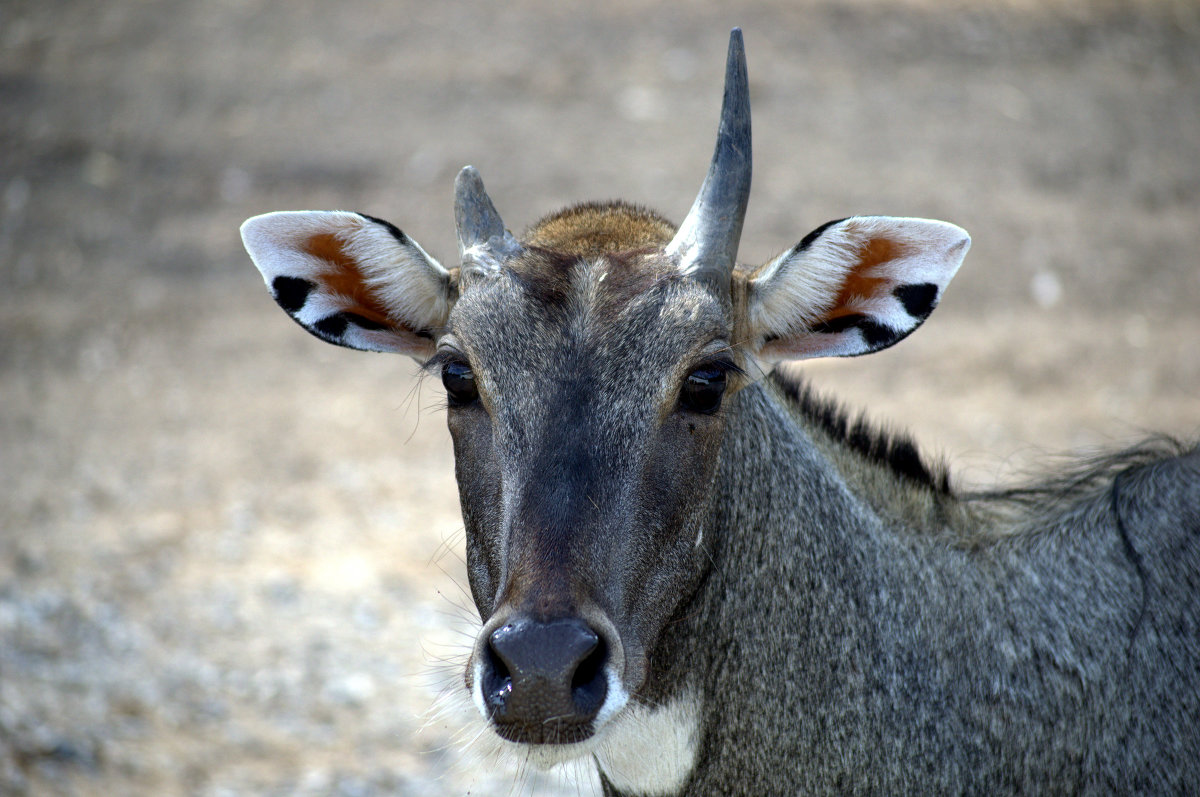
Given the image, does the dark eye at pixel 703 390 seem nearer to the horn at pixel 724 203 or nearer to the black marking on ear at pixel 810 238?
the horn at pixel 724 203

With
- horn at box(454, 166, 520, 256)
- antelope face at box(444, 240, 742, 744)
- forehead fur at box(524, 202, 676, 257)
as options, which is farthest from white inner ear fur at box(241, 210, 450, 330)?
forehead fur at box(524, 202, 676, 257)

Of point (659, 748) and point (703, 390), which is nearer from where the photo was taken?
point (703, 390)

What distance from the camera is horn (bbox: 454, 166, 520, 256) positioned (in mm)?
4891

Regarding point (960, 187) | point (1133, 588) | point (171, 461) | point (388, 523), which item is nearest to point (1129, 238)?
point (960, 187)

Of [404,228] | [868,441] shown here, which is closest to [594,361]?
[868,441]

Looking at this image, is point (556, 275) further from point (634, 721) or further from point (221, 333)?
point (221, 333)

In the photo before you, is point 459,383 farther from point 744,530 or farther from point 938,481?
point 938,481

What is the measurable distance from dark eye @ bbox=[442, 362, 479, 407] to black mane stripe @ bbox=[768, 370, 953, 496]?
170 centimetres

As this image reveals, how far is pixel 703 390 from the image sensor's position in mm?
4543

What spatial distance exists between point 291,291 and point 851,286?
2630 mm

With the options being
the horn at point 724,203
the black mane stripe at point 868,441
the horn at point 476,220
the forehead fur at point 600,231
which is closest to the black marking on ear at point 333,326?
the horn at point 476,220

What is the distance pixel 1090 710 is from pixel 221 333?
41.8ft

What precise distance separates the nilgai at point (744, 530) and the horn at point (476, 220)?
0.5 inches

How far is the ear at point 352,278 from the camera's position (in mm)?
5012
